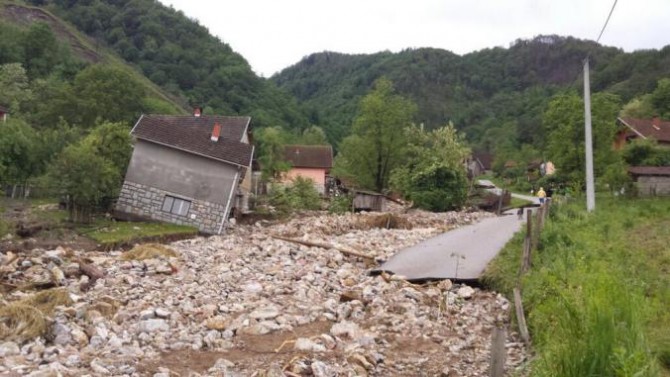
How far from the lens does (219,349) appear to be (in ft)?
34.8

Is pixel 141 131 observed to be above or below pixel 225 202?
above

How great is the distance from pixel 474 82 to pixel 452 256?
11240cm

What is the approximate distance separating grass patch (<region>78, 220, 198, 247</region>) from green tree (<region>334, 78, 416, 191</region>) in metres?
21.6

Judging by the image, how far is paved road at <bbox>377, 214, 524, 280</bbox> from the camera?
15395mm

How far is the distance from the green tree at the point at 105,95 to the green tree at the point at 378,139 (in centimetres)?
1694

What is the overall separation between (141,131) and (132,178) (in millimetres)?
2102

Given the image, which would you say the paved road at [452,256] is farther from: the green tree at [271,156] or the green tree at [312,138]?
the green tree at [312,138]

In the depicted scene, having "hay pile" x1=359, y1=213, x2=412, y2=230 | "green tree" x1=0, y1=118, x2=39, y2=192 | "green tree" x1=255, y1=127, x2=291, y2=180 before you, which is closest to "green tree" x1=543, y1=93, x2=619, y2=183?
"hay pile" x1=359, y1=213, x2=412, y2=230

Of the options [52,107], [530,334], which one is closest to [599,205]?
[530,334]

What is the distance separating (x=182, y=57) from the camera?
10900cm

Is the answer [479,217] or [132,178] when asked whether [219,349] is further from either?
[479,217]

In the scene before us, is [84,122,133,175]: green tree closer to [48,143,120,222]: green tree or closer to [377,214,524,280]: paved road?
[48,143,120,222]: green tree

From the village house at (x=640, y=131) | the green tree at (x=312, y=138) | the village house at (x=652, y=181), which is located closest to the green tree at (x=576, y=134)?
the village house at (x=652, y=181)

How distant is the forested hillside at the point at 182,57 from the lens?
99.2 meters
